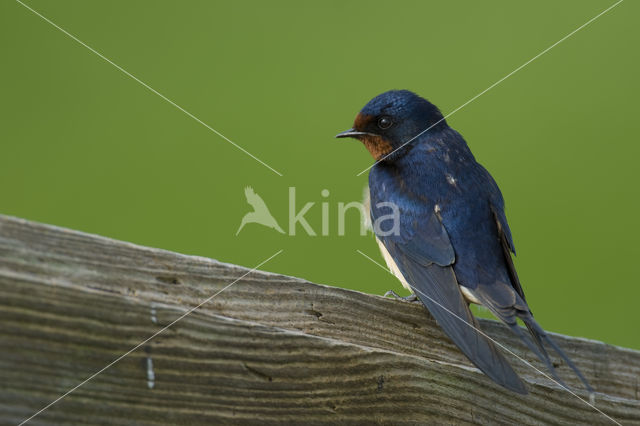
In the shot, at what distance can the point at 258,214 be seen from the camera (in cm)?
335

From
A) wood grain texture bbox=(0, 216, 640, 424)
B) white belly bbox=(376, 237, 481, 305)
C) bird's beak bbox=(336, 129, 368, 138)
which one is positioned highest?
bird's beak bbox=(336, 129, 368, 138)

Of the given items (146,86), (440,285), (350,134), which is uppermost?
(146,86)

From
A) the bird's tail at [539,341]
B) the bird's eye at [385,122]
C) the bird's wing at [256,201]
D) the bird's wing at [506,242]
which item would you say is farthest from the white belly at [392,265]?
the bird's tail at [539,341]

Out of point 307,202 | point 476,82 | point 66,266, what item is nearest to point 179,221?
point 307,202

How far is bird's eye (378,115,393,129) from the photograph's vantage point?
3.78 metres

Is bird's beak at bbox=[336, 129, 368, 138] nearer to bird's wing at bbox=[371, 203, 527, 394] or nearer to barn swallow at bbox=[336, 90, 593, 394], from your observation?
barn swallow at bbox=[336, 90, 593, 394]

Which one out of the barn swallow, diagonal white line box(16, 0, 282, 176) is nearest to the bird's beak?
the barn swallow

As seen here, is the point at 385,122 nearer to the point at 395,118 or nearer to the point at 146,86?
the point at 395,118

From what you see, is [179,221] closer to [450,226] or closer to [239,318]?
[450,226]

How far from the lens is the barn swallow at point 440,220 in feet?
8.19

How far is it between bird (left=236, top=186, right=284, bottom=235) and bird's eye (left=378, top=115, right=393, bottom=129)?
2.41 feet

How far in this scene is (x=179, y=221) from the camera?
348 centimetres

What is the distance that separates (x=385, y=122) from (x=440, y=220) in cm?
84

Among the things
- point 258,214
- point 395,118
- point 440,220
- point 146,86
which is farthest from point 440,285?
point 146,86
